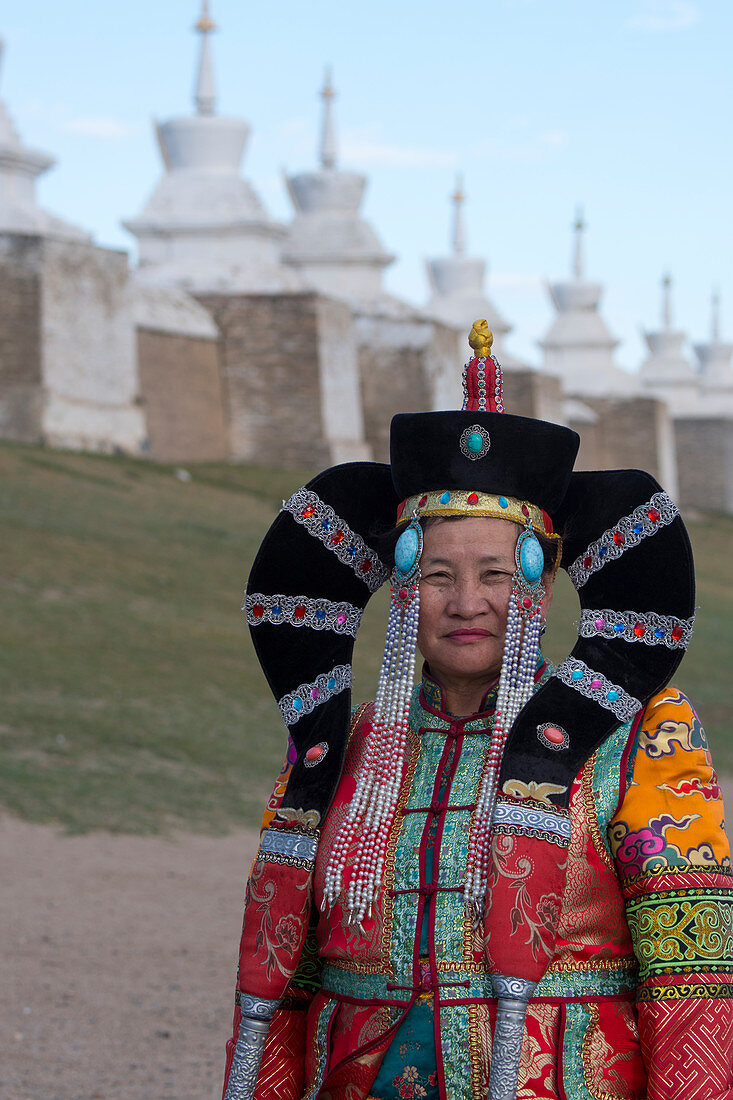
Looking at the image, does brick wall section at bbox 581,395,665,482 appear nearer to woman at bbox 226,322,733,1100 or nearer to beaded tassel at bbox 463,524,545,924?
woman at bbox 226,322,733,1100

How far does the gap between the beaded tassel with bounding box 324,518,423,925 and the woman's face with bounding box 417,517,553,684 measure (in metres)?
0.02

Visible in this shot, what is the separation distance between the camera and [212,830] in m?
8.23

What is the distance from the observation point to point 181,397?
22234 millimetres

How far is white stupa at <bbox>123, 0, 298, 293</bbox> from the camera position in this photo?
24.3m

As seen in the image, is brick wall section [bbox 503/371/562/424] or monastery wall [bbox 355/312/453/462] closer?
monastery wall [bbox 355/312/453/462]

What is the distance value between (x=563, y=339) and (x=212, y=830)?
3214cm

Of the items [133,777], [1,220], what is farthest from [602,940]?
[1,220]

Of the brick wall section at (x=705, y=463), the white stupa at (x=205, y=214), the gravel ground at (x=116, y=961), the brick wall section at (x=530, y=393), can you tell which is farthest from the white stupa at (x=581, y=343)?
the gravel ground at (x=116, y=961)

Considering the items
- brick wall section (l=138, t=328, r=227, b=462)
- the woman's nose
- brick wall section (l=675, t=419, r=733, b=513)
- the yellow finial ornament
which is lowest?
brick wall section (l=675, t=419, r=733, b=513)

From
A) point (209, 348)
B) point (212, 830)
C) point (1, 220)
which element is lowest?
point (212, 830)

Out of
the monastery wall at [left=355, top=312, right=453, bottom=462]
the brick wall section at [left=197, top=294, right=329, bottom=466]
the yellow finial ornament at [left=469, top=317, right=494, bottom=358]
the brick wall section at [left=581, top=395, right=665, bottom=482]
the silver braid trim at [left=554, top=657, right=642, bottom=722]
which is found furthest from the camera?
the brick wall section at [left=581, top=395, right=665, bottom=482]

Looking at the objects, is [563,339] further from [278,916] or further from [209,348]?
[278,916]

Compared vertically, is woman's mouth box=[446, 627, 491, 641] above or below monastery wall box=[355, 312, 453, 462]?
above

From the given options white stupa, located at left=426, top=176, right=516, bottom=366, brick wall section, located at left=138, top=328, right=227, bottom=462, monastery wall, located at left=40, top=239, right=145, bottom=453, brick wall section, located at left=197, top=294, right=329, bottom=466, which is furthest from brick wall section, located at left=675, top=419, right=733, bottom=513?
monastery wall, located at left=40, top=239, right=145, bottom=453
